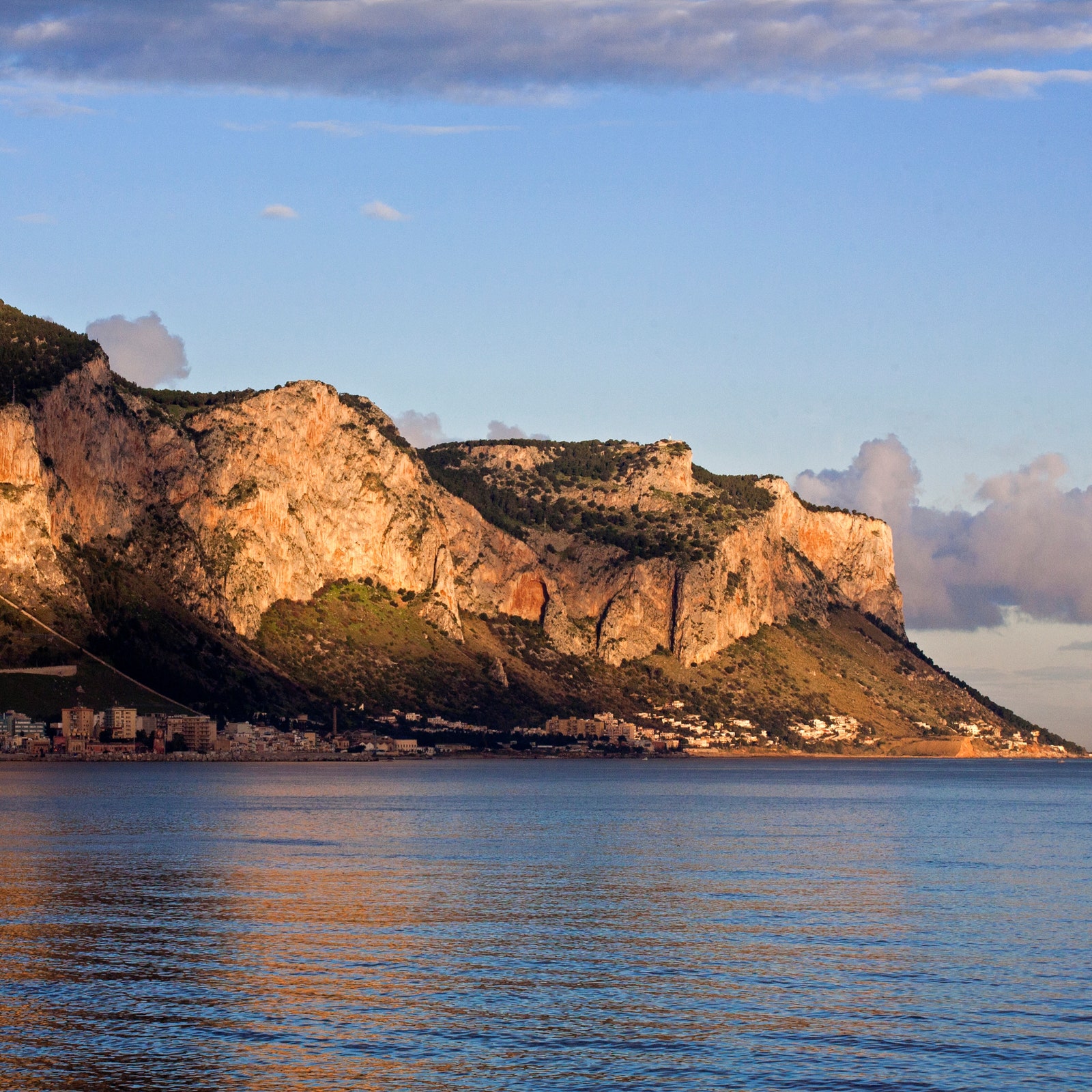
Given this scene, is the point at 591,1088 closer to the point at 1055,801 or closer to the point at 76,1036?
the point at 76,1036

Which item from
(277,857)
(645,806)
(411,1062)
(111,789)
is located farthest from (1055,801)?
(411,1062)

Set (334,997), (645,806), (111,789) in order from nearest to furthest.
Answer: (334,997), (645,806), (111,789)

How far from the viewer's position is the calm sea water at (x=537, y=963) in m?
38.1

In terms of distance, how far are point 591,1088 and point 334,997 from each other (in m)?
11.8

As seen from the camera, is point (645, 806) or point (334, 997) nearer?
point (334, 997)

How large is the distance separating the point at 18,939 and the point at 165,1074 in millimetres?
20705

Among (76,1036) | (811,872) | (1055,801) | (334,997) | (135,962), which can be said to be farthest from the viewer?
(1055,801)

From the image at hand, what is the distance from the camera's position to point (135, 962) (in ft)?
167

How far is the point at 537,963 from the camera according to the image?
51.9m

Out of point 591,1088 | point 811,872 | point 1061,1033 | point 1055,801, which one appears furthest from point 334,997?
point 1055,801

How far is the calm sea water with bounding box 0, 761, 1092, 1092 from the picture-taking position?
3809cm

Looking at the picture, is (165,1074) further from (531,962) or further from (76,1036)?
(531,962)

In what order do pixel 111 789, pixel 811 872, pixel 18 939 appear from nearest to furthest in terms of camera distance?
1. pixel 18 939
2. pixel 811 872
3. pixel 111 789

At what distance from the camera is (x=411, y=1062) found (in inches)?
1495
